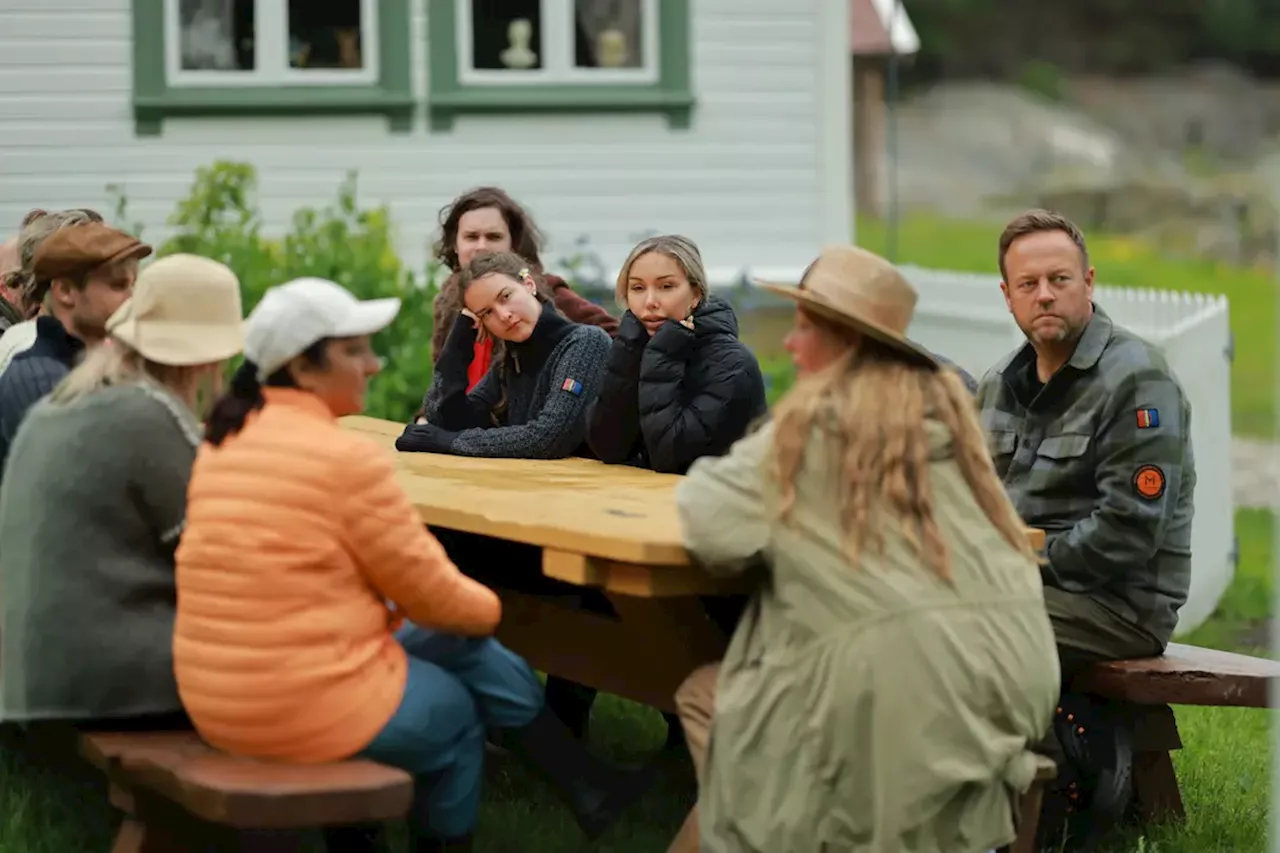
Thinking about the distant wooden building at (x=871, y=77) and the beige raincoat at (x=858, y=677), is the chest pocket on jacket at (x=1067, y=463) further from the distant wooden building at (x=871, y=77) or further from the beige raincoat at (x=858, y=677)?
the distant wooden building at (x=871, y=77)

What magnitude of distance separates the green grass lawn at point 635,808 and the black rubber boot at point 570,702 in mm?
114

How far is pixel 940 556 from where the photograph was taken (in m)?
4.26

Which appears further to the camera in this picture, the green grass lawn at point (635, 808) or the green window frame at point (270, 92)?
the green window frame at point (270, 92)

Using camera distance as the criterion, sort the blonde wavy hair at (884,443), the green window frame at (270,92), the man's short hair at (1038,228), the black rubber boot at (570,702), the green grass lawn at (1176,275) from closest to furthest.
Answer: the blonde wavy hair at (884,443) < the man's short hair at (1038,228) < the black rubber boot at (570,702) < the green window frame at (270,92) < the green grass lawn at (1176,275)

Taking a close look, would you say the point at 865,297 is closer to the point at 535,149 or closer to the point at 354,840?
the point at 354,840

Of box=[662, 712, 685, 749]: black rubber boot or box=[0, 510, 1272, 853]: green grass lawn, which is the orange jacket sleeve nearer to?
box=[0, 510, 1272, 853]: green grass lawn

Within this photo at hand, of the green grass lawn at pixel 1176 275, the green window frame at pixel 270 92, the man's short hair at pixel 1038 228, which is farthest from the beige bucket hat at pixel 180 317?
the green grass lawn at pixel 1176 275

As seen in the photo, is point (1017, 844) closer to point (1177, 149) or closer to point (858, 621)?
point (858, 621)

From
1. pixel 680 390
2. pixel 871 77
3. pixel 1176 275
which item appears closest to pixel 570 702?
pixel 680 390

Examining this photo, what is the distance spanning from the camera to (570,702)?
6.64 meters

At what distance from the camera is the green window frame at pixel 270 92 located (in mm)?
11742

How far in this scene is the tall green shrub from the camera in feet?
32.0

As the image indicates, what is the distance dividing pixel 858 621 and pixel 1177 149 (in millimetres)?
50817

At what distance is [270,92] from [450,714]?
26.5 ft
